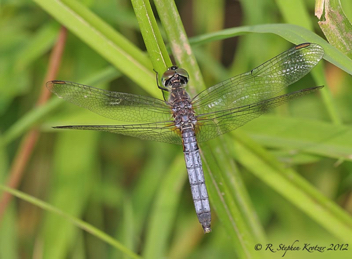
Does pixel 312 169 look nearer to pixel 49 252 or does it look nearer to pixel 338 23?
pixel 338 23

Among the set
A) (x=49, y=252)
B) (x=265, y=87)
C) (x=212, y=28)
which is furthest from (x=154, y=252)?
(x=212, y=28)

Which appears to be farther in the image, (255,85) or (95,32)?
(255,85)

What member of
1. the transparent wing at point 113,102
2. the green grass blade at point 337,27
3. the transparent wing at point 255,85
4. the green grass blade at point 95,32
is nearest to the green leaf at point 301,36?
the green grass blade at point 337,27

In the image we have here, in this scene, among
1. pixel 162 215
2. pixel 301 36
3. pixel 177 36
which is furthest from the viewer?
pixel 162 215

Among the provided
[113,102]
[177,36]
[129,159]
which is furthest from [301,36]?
[129,159]

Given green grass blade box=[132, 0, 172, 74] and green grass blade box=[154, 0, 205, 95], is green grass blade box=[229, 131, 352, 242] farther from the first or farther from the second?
green grass blade box=[132, 0, 172, 74]

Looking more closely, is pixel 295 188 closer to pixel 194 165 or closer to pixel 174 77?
pixel 194 165

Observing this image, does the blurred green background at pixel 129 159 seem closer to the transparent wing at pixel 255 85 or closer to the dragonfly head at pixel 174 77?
the transparent wing at pixel 255 85
